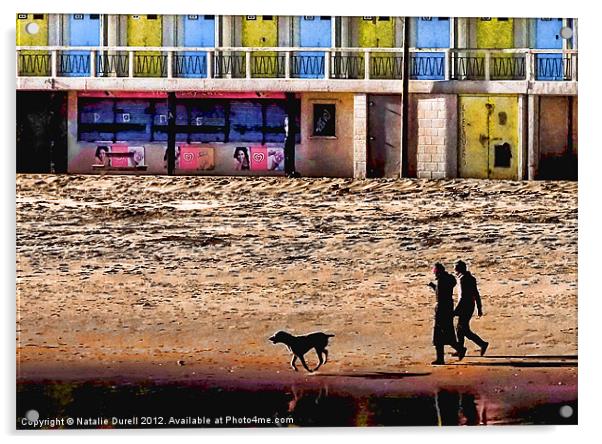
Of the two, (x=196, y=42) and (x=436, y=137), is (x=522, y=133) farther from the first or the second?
(x=196, y=42)

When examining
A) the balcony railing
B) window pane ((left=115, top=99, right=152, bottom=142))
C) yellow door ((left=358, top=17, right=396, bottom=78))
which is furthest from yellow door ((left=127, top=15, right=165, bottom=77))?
yellow door ((left=358, top=17, right=396, bottom=78))

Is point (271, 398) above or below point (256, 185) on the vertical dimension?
below

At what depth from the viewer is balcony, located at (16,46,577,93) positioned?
6152 millimetres

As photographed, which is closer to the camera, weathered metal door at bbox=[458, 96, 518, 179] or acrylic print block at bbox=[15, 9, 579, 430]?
acrylic print block at bbox=[15, 9, 579, 430]

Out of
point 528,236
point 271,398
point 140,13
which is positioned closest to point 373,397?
point 271,398

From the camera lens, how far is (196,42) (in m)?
6.12

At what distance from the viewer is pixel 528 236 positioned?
6.21 meters

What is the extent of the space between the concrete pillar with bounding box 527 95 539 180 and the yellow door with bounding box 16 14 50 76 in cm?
192

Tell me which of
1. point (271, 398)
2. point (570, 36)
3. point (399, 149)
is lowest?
point (271, 398)

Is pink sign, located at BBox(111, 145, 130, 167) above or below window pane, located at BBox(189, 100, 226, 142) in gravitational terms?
below

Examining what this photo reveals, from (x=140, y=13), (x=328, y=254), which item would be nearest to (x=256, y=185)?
(x=328, y=254)

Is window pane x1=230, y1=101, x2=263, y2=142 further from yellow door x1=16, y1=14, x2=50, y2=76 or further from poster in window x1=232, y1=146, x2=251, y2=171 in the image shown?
yellow door x1=16, y1=14, x2=50, y2=76
